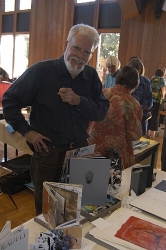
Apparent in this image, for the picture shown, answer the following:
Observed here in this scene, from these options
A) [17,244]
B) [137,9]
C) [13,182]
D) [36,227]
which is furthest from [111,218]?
[137,9]

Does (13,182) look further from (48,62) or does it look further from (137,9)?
(137,9)

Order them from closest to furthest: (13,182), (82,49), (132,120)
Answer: (82,49) → (132,120) → (13,182)

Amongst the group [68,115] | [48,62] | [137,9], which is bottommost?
[68,115]

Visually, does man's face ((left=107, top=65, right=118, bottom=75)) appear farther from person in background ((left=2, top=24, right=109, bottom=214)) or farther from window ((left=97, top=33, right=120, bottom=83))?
window ((left=97, top=33, right=120, bottom=83))

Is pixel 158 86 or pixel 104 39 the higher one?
pixel 104 39

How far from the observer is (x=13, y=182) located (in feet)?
9.70

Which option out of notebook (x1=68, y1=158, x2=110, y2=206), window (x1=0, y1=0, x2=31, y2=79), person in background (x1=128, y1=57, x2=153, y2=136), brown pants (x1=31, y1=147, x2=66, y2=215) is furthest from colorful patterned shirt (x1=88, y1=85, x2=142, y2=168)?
window (x1=0, y1=0, x2=31, y2=79)

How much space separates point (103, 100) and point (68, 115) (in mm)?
279

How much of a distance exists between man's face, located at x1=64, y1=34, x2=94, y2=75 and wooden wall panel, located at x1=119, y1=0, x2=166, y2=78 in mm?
5234

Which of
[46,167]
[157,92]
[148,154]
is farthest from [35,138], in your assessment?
[157,92]

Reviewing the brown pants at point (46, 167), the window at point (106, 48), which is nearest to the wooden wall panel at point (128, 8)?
the window at point (106, 48)

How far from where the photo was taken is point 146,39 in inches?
257

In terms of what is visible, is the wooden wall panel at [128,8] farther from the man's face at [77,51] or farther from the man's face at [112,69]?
the man's face at [77,51]

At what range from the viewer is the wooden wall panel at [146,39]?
6.32m
